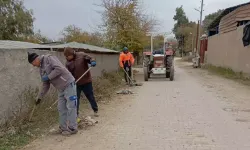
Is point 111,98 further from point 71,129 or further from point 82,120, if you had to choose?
point 71,129

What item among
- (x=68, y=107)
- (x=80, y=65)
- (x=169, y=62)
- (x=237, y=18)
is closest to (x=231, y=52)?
(x=237, y=18)

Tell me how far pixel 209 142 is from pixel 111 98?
585cm

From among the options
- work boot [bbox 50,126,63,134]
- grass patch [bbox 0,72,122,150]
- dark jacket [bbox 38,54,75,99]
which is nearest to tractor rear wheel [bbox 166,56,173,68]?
grass patch [bbox 0,72,122,150]

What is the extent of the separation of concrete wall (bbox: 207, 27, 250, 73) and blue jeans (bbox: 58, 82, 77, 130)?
13732 millimetres

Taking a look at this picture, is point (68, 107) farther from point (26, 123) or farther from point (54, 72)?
point (26, 123)

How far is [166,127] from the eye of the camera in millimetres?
6891

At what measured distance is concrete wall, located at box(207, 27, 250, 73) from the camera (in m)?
19.0

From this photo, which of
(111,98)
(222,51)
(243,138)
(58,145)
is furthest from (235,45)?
(58,145)

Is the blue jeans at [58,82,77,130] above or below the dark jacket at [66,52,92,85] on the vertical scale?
below

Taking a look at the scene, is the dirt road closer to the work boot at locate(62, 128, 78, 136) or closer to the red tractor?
the work boot at locate(62, 128, 78, 136)

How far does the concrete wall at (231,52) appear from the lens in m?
19.0

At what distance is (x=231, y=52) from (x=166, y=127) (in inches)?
674

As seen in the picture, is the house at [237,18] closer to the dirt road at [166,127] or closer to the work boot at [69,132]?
the dirt road at [166,127]

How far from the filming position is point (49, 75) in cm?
602
